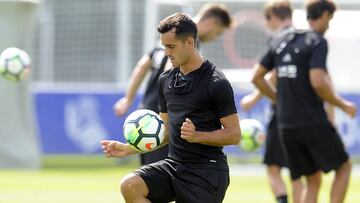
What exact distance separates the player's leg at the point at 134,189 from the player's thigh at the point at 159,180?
48 mm

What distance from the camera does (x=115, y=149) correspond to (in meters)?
8.31

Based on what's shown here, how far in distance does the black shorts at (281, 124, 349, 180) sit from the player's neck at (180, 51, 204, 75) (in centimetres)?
306

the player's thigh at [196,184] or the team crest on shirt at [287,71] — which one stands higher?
the team crest on shirt at [287,71]

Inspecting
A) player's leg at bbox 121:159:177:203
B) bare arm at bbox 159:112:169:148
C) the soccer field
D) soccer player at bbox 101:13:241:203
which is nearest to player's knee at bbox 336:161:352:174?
soccer player at bbox 101:13:241:203

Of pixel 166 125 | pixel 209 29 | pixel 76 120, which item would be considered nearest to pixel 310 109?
pixel 209 29

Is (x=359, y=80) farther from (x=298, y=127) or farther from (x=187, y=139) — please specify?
(x=187, y=139)

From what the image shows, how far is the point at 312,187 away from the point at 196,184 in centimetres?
325

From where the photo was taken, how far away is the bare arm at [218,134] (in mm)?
7715

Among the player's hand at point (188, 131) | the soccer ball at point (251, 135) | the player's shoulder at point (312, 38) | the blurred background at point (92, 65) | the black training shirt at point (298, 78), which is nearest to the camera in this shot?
the player's hand at point (188, 131)

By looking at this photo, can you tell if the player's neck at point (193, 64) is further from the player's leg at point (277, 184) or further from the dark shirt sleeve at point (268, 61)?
the player's leg at point (277, 184)

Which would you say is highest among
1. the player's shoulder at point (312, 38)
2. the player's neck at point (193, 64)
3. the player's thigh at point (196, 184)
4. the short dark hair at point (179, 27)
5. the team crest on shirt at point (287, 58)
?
the short dark hair at point (179, 27)

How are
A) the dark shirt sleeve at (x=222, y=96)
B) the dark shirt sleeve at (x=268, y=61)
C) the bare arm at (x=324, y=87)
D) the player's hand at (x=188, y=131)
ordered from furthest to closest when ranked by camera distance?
the dark shirt sleeve at (x=268, y=61) < the bare arm at (x=324, y=87) < the dark shirt sleeve at (x=222, y=96) < the player's hand at (x=188, y=131)

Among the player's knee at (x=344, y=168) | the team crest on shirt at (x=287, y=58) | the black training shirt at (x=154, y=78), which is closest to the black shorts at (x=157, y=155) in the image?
the black training shirt at (x=154, y=78)

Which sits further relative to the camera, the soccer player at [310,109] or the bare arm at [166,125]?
the soccer player at [310,109]
